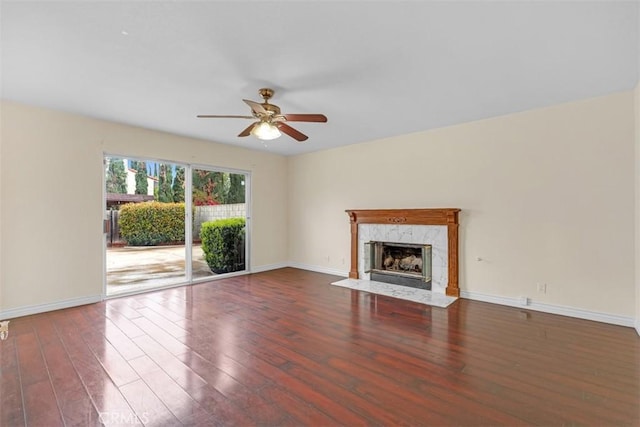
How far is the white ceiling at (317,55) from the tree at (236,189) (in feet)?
7.21

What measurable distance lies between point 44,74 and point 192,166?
2.54 metres

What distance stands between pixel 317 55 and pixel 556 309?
404 centimetres

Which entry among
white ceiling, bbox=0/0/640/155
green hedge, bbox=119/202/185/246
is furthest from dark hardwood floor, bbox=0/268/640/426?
white ceiling, bbox=0/0/640/155

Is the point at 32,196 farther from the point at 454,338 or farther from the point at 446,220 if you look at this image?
the point at 446,220

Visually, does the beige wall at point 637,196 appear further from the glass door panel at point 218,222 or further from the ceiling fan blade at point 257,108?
the glass door panel at point 218,222

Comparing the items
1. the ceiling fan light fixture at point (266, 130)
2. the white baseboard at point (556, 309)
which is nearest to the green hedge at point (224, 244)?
the ceiling fan light fixture at point (266, 130)

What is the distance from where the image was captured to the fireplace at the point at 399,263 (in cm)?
472

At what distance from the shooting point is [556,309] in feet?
11.9

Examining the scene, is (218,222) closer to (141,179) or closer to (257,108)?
(141,179)

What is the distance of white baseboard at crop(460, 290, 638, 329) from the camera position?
3271mm

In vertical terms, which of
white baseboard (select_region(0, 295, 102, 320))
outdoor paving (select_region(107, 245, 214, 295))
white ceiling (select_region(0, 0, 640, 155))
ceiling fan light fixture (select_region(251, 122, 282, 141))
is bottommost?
white baseboard (select_region(0, 295, 102, 320))

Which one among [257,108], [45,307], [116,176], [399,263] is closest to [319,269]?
[399,263]

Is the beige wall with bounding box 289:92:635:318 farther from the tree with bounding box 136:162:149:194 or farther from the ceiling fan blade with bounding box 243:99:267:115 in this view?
the tree with bounding box 136:162:149:194

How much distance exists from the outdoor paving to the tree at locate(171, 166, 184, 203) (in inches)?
34.5
